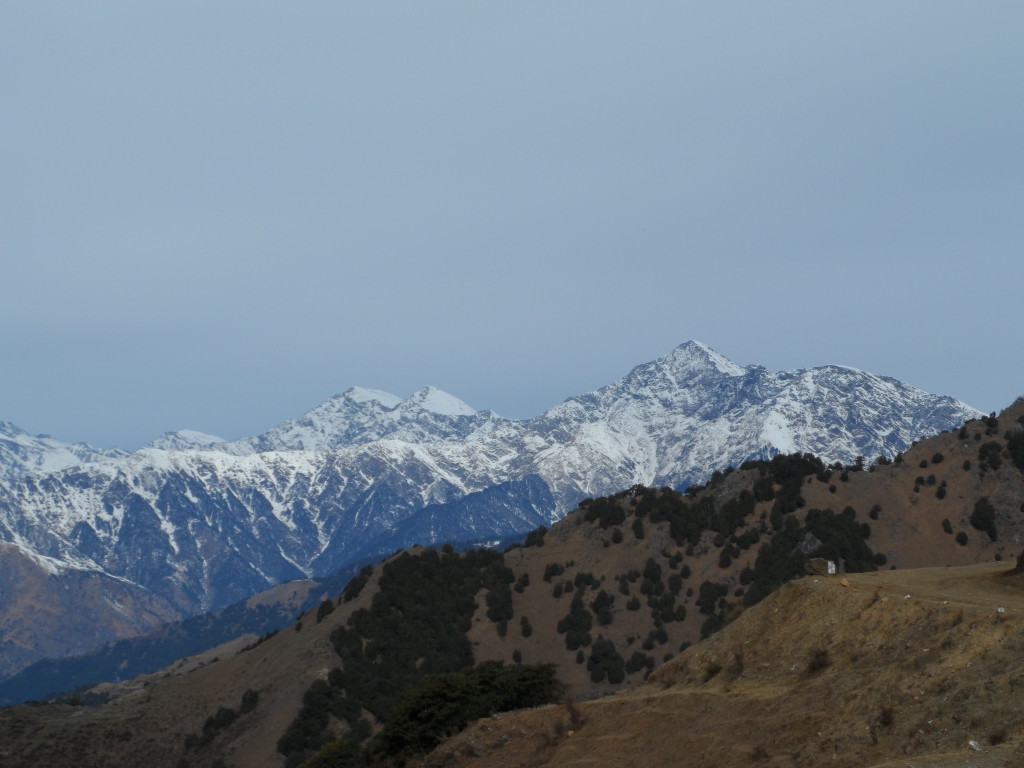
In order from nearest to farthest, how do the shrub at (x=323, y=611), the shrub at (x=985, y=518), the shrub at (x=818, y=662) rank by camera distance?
the shrub at (x=818, y=662), the shrub at (x=985, y=518), the shrub at (x=323, y=611)

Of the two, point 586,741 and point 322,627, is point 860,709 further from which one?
point 322,627

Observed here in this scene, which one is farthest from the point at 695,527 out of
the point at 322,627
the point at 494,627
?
the point at 322,627

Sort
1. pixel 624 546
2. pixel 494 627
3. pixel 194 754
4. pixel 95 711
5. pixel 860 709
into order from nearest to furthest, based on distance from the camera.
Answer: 1. pixel 860 709
2. pixel 194 754
3. pixel 95 711
4. pixel 494 627
5. pixel 624 546

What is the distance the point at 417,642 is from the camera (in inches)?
5300

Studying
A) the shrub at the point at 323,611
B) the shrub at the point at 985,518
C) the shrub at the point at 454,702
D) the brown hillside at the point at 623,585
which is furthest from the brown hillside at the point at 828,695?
the shrub at the point at 323,611

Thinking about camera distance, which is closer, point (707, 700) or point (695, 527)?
point (707, 700)

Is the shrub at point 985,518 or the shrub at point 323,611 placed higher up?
the shrub at point 323,611

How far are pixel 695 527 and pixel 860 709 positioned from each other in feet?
352

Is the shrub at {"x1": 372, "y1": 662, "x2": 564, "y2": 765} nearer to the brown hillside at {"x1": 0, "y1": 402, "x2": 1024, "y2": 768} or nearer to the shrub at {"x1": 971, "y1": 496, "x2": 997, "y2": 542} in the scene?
the brown hillside at {"x1": 0, "y1": 402, "x2": 1024, "y2": 768}

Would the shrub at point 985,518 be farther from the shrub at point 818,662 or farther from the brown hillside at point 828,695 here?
the shrub at point 818,662

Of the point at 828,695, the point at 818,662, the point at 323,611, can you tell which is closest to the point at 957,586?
the point at 818,662

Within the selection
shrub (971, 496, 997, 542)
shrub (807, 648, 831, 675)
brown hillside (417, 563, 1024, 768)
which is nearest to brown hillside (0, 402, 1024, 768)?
shrub (971, 496, 997, 542)

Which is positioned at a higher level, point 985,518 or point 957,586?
point 957,586

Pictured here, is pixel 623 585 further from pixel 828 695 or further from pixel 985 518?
pixel 828 695
